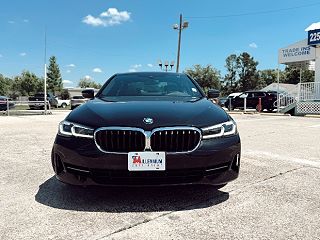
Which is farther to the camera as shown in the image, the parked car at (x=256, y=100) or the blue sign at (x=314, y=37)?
the parked car at (x=256, y=100)

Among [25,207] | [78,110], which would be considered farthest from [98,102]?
[25,207]

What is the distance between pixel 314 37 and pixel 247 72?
6194cm

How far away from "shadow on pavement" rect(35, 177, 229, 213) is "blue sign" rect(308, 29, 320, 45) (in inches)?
727

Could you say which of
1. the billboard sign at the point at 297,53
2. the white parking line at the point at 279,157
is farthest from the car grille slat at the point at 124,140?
the billboard sign at the point at 297,53

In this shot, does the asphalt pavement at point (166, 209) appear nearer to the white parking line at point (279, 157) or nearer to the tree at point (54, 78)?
the white parking line at point (279, 157)

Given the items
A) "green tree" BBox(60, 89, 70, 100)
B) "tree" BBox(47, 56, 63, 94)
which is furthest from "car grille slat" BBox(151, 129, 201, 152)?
"tree" BBox(47, 56, 63, 94)

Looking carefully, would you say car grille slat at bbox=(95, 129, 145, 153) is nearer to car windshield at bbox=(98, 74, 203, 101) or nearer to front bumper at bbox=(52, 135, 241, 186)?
front bumper at bbox=(52, 135, 241, 186)

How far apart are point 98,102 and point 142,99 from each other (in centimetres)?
50

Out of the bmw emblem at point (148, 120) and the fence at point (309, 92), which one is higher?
the fence at point (309, 92)

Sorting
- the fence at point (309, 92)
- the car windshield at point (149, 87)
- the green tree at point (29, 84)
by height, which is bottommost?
the car windshield at point (149, 87)

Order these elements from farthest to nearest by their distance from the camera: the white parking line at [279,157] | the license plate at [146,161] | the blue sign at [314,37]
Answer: the blue sign at [314,37] < the white parking line at [279,157] < the license plate at [146,161]

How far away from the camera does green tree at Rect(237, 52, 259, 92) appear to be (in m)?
79.2

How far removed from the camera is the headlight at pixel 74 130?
2982 millimetres

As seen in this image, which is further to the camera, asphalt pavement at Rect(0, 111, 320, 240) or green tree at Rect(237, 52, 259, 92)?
green tree at Rect(237, 52, 259, 92)
